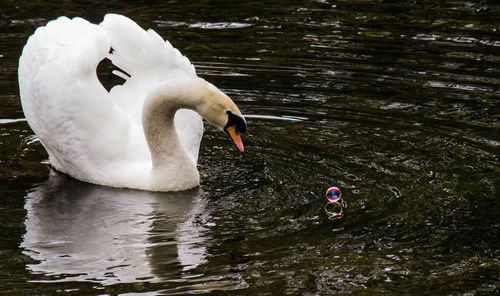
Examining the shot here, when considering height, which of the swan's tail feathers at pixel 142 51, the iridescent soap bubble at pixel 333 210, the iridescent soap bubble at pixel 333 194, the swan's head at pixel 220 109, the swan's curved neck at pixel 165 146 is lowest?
the iridescent soap bubble at pixel 333 210

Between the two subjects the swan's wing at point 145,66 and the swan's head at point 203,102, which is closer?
the swan's head at point 203,102

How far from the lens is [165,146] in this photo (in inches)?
305

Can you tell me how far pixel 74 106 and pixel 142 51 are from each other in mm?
852

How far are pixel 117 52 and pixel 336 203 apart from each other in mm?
2530

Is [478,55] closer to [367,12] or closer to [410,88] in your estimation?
[410,88]

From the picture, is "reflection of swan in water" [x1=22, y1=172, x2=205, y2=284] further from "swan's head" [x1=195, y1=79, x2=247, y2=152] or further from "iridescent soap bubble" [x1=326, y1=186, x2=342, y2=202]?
"iridescent soap bubble" [x1=326, y1=186, x2=342, y2=202]

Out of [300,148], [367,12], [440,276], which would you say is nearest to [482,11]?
[367,12]

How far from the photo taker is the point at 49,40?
26.9 feet

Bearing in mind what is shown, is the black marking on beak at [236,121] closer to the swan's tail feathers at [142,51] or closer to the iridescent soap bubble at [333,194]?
the iridescent soap bubble at [333,194]

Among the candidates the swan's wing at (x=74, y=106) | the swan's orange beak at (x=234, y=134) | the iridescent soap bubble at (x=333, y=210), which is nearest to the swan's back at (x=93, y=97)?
the swan's wing at (x=74, y=106)

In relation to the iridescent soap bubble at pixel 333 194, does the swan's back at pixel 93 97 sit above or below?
above

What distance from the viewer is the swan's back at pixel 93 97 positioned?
7824 millimetres

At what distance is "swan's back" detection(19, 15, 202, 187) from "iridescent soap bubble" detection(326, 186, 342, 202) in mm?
1348

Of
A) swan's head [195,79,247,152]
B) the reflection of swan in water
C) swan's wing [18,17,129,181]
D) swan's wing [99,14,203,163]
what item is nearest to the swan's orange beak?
swan's head [195,79,247,152]
